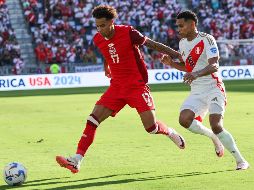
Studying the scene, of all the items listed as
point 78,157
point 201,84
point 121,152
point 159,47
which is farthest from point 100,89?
point 78,157

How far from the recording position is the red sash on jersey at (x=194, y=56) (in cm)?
973

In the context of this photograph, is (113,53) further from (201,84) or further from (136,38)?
(201,84)

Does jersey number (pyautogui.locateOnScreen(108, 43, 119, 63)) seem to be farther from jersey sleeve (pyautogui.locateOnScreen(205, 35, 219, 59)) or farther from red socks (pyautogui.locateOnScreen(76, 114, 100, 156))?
jersey sleeve (pyautogui.locateOnScreen(205, 35, 219, 59))

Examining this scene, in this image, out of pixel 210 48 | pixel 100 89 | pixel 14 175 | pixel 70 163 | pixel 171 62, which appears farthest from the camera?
pixel 100 89

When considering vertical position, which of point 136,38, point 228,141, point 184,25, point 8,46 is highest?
point 8,46

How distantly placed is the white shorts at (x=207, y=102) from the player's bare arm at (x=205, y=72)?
463 mm

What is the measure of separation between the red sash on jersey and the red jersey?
Answer: 63 centimetres

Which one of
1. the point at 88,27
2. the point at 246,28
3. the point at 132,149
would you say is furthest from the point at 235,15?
the point at 132,149

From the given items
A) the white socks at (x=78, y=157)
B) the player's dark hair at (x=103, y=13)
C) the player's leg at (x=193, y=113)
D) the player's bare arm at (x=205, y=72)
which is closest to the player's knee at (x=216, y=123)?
the player's leg at (x=193, y=113)

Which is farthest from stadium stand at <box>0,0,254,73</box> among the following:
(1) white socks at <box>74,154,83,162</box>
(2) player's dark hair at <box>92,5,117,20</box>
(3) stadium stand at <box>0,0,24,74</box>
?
(1) white socks at <box>74,154,83,162</box>

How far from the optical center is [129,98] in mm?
9711

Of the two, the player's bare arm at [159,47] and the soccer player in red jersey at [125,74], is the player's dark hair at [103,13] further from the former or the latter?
the player's bare arm at [159,47]

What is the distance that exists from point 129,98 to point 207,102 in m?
1.08

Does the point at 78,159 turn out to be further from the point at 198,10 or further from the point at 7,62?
the point at 198,10
